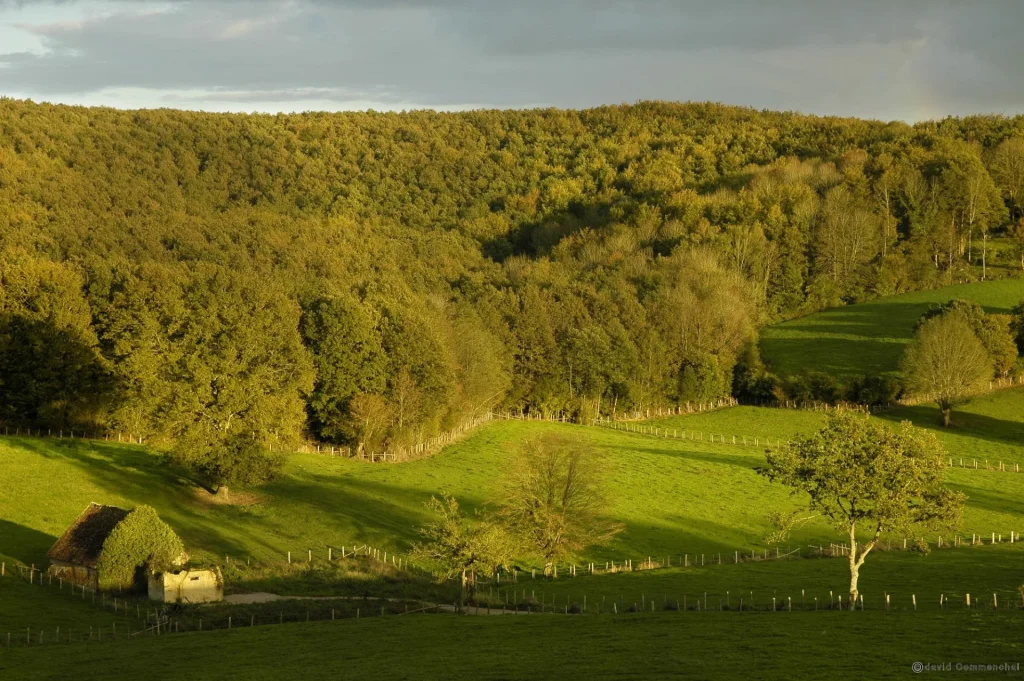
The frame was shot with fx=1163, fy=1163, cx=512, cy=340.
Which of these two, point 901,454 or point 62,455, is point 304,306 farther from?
point 901,454

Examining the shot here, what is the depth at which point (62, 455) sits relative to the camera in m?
80.9

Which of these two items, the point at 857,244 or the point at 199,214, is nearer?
the point at 857,244

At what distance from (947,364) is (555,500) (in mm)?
57392

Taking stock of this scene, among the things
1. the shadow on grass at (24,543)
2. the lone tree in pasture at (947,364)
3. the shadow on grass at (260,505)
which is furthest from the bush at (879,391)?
the shadow on grass at (24,543)

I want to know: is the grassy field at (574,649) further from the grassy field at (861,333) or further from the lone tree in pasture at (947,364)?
the grassy field at (861,333)

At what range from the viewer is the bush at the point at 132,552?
5806 centimetres

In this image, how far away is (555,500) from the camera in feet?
240

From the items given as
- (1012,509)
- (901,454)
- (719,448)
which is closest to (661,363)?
(719,448)

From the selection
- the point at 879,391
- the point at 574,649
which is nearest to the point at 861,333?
the point at 879,391

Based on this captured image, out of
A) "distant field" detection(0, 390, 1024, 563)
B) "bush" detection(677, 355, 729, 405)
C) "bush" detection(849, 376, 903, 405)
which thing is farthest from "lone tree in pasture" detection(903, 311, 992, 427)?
"bush" detection(677, 355, 729, 405)

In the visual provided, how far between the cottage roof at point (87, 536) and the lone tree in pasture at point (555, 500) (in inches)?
903

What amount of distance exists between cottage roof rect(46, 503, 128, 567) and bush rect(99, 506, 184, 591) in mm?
784

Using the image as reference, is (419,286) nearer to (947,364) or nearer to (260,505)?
(947,364)

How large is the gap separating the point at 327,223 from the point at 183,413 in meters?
115
